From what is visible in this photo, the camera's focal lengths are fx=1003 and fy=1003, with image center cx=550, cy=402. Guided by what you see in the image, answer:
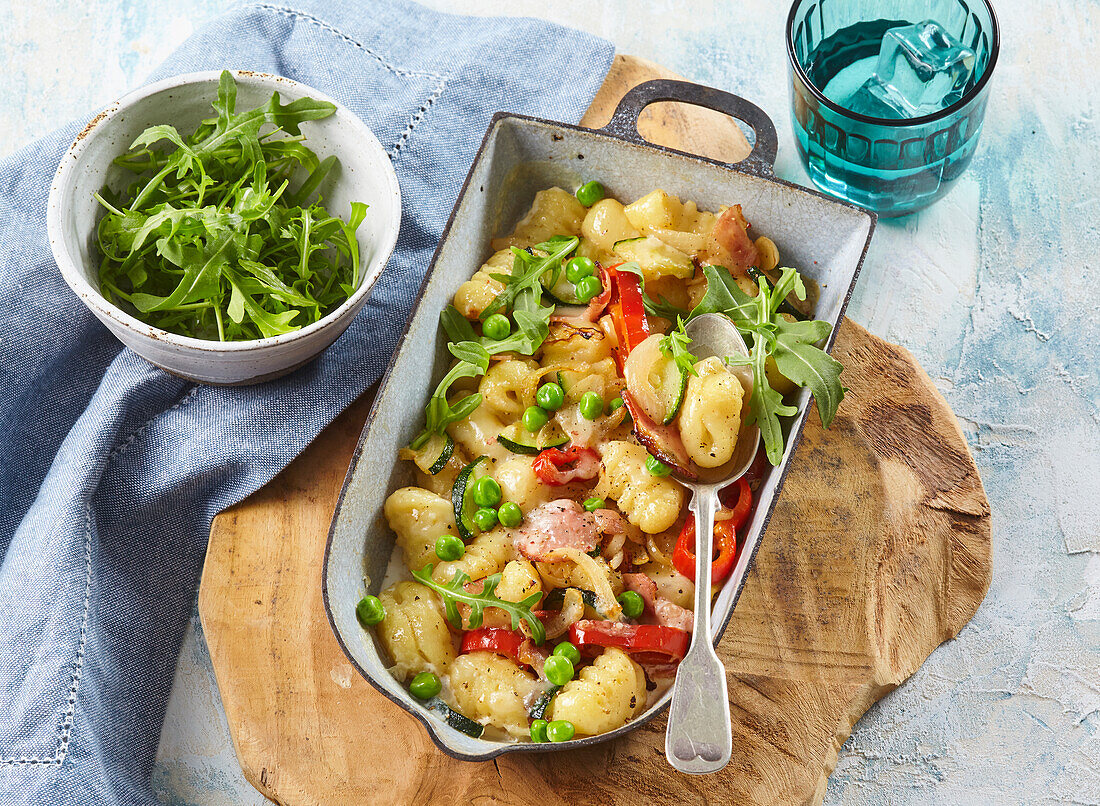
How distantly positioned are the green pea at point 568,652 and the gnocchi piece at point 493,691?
0.34 feet

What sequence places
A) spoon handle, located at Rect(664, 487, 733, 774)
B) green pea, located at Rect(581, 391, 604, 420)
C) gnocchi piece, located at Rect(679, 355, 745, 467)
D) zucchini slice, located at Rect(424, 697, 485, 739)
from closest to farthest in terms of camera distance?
spoon handle, located at Rect(664, 487, 733, 774), zucchini slice, located at Rect(424, 697, 485, 739), gnocchi piece, located at Rect(679, 355, 745, 467), green pea, located at Rect(581, 391, 604, 420)

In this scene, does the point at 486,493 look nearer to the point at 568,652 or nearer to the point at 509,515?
the point at 509,515

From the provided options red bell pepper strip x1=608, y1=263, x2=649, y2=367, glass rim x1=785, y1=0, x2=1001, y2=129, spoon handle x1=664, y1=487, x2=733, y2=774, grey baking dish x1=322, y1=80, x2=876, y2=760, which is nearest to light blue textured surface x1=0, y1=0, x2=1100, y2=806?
glass rim x1=785, y1=0, x2=1001, y2=129

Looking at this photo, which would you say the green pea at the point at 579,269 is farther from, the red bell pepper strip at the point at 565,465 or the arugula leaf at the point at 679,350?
the red bell pepper strip at the point at 565,465

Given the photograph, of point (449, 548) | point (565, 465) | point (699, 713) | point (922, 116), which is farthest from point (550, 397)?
point (922, 116)

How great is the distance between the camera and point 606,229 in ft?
10.4

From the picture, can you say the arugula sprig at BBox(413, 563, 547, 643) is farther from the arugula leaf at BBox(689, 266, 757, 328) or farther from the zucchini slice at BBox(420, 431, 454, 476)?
the arugula leaf at BBox(689, 266, 757, 328)

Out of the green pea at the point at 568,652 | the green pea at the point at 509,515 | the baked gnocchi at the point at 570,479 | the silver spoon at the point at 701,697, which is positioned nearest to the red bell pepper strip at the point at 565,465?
the baked gnocchi at the point at 570,479

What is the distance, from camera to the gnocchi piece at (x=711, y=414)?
2.67 m

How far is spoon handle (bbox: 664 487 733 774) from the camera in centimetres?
246

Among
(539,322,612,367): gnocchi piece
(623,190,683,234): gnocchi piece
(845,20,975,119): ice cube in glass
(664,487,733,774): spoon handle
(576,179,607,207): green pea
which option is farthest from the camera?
(845,20,975,119): ice cube in glass

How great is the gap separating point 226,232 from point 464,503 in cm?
102

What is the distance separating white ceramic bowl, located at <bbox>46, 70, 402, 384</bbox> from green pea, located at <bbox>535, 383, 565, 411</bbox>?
0.59 metres

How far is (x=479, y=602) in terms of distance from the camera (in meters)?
2.61
